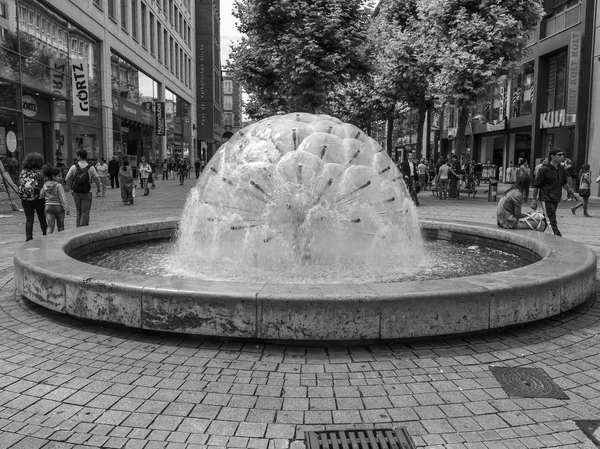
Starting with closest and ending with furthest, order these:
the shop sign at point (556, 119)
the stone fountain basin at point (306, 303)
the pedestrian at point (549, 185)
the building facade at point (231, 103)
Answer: the stone fountain basin at point (306, 303), the pedestrian at point (549, 185), the shop sign at point (556, 119), the building facade at point (231, 103)

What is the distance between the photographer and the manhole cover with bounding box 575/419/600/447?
9.89ft

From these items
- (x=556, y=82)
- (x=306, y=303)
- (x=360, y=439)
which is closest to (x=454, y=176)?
(x=556, y=82)

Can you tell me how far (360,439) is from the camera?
2986 mm

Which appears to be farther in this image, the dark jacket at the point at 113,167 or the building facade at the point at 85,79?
the dark jacket at the point at 113,167

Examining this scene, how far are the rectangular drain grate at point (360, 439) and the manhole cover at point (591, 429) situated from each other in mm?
1033

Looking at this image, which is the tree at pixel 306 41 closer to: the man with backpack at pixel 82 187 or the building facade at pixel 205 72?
the man with backpack at pixel 82 187

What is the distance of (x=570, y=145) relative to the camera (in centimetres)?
2611

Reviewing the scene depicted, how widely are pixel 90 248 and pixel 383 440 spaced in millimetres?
6099

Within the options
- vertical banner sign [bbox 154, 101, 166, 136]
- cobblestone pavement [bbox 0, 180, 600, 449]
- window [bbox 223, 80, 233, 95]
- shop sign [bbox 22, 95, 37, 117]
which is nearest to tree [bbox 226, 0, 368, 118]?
shop sign [bbox 22, 95, 37, 117]

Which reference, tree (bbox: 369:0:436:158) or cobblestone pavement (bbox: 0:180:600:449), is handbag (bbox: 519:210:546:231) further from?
tree (bbox: 369:0:436:158)

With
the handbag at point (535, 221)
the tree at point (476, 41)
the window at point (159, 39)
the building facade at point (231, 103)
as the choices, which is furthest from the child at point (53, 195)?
the building facade at point (231, 103)

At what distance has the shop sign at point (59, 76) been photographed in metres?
22.6

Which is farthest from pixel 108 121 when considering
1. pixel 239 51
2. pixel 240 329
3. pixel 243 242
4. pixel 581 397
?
pixel 581 397

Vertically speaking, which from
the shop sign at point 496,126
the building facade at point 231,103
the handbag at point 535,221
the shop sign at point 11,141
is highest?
the building facade at point 231,103
